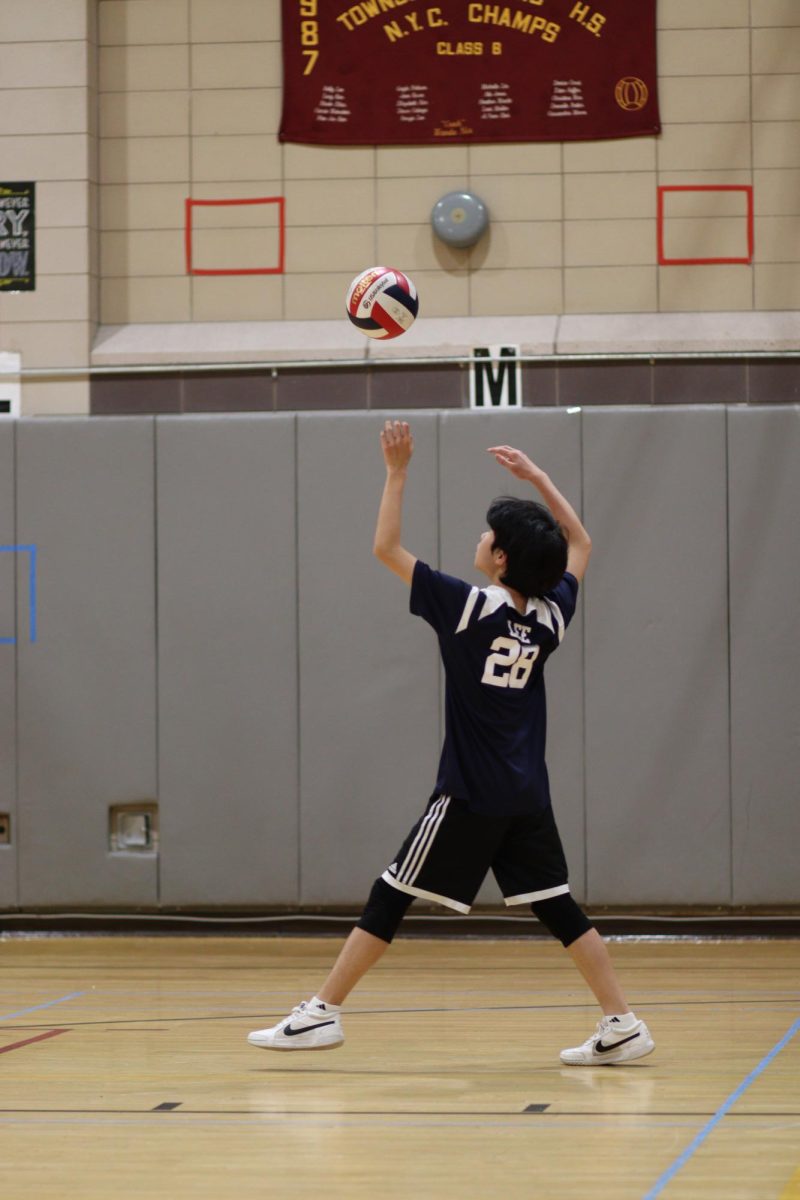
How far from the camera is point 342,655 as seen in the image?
25.9 feet

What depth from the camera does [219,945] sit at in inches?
306

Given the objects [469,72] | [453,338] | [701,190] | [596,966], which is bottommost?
[596,966]

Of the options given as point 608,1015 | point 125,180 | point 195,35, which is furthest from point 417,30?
point 608,1015

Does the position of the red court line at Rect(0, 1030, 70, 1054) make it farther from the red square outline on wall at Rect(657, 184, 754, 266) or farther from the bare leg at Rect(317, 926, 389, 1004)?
the red square outline on wall at Rect(657, 184, 754, 266)

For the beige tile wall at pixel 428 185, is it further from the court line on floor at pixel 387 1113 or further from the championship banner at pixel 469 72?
the court line on floor at pixel 387 1113

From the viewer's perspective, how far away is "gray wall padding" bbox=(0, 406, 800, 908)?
7.72 m

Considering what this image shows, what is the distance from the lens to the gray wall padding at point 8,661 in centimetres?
802

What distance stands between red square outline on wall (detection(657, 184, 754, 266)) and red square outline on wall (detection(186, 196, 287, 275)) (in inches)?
78.1

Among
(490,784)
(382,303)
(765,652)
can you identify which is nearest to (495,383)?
(765,652)

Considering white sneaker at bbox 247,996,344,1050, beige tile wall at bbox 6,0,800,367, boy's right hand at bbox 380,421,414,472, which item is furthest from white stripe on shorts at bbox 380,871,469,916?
beige tile wall at bbox 6,0,800,367

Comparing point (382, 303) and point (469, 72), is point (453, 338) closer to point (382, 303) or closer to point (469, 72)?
point (469, 72)

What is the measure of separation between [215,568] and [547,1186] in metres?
5.05

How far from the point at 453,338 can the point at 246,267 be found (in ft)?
4.00

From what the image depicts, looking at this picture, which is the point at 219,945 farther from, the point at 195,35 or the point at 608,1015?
the point at 195,35
